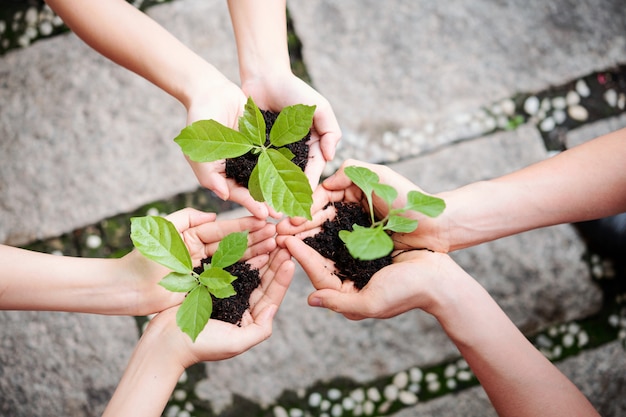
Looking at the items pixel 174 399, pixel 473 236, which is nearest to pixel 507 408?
pixel 473 236

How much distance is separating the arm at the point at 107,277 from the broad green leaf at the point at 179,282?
18 cm

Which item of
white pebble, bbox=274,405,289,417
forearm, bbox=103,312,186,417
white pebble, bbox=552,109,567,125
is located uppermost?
white pebble, bbox=552,109,567,125

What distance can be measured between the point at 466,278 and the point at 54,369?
1.37m

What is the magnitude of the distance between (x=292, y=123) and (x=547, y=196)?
70cm

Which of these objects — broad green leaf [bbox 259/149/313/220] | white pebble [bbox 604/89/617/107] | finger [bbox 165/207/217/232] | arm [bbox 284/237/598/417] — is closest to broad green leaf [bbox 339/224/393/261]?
broad green leaf [bbox 259/149/313/220]

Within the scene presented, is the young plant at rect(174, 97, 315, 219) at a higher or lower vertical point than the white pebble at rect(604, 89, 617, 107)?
higher

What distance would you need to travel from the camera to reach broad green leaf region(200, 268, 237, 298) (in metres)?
1.12

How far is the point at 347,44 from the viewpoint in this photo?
194 cm

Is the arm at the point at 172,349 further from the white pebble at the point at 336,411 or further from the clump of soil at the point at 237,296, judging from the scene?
the white pebble at the point at 336,411

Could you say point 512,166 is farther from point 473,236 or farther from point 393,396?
point 393,396

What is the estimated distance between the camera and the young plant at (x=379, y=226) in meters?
1.03

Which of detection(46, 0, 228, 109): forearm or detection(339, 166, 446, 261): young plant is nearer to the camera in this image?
detection(339, 166, 446, 261): young plant

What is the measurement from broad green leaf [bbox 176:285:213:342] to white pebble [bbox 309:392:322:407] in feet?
2.60

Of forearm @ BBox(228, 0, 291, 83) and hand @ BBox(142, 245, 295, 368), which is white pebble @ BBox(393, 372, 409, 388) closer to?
hand @ BBox(142, 245, 295, 368)
